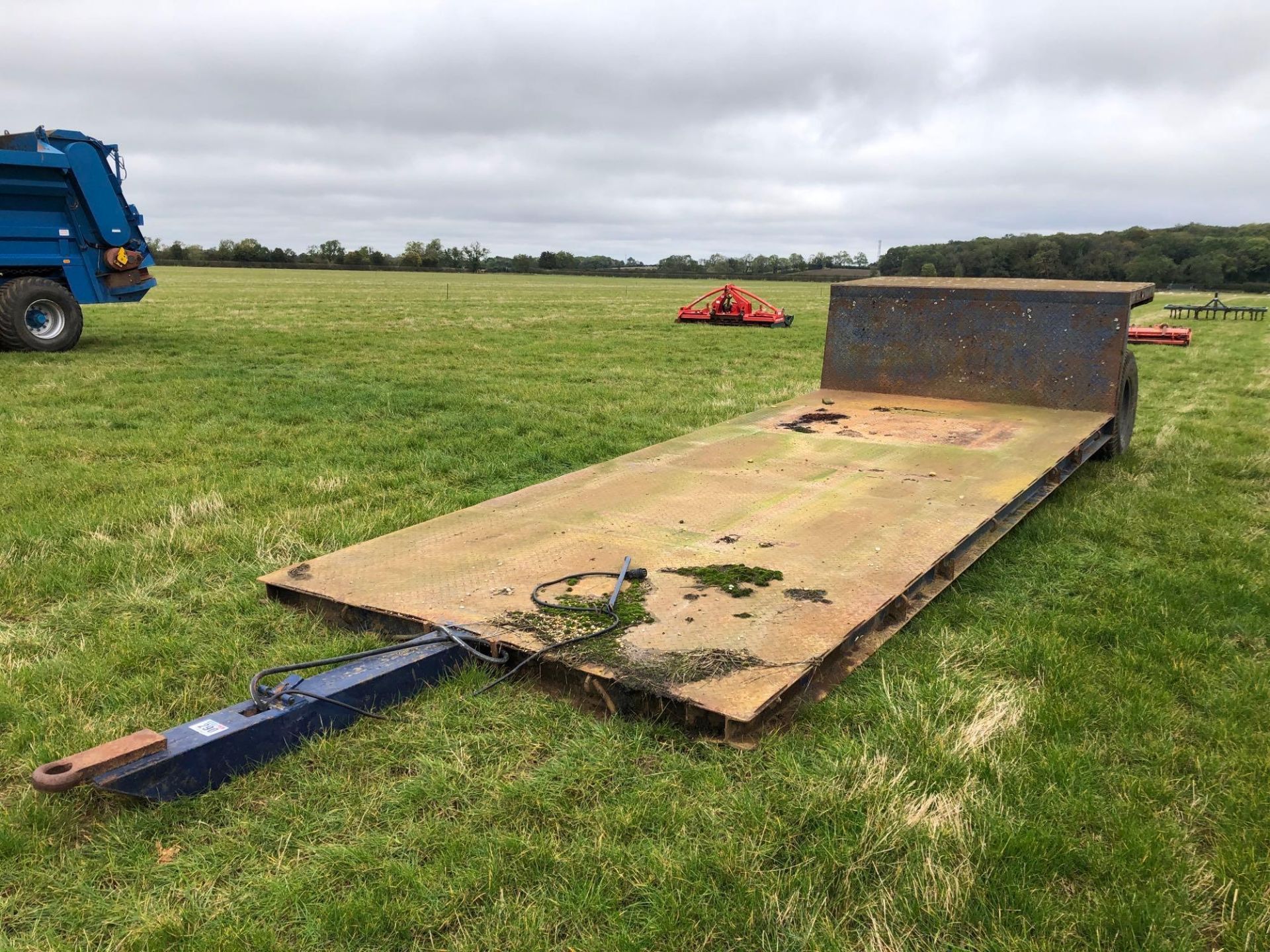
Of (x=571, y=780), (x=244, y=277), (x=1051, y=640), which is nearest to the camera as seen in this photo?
(x=571, y=780)

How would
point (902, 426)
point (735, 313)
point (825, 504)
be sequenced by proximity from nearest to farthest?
point (825, 504), point (902, 426), point (735, 313)

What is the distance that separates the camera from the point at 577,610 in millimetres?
3170

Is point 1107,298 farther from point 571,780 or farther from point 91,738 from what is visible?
point 91,738

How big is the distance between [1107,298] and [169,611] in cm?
595

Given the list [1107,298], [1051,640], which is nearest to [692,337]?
[1107,298]

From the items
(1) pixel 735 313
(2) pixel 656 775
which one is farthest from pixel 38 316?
(1) pixel 735 313

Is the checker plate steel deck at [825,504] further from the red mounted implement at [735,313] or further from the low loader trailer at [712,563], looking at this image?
the red mounted implement at [735,313]

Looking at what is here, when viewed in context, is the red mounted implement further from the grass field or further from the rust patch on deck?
the grass field

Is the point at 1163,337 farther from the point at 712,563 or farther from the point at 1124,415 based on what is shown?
the point at 712,563

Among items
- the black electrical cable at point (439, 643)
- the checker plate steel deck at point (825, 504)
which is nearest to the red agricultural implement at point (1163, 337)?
the checker plate steel deck at point (825, 504)

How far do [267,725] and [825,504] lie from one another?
273cm

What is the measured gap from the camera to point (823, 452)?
5.43 metres

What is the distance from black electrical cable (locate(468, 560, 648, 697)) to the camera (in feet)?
9.62

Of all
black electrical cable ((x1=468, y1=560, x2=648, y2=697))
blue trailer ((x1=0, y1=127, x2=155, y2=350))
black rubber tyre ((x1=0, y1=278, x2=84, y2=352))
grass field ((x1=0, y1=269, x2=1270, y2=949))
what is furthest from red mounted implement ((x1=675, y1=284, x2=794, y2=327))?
black electrical cable ((x1=468, y1=560, x2=648, y2=697))
